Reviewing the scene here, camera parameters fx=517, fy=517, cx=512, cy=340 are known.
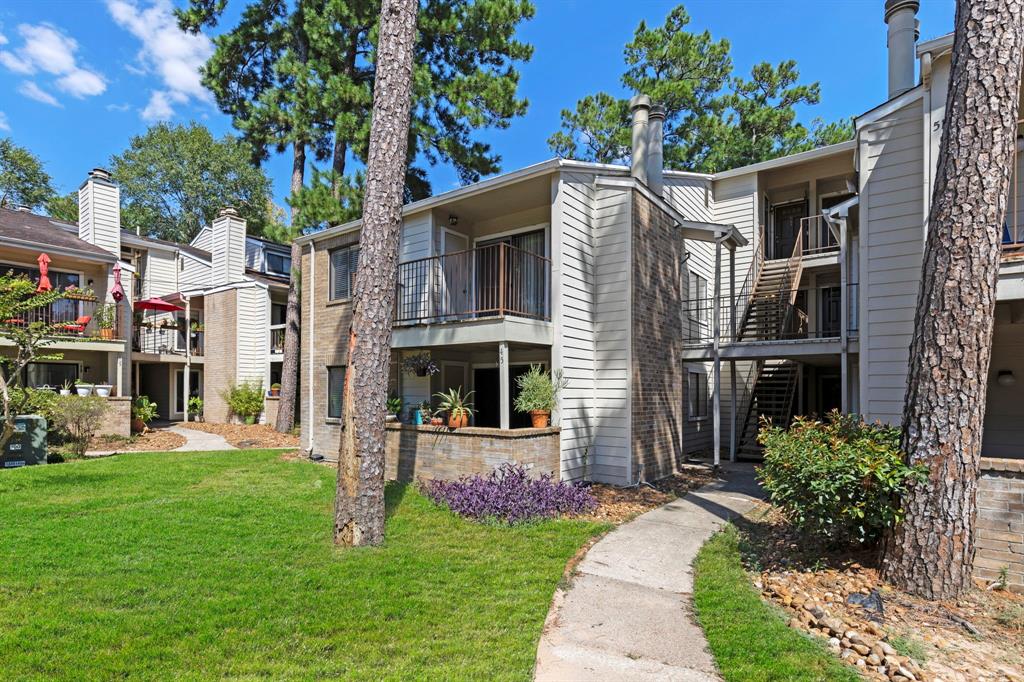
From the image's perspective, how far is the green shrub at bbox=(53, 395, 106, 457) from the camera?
481 inches

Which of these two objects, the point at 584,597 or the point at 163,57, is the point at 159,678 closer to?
the point at 584,597

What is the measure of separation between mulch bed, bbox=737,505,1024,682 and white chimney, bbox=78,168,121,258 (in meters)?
20.5

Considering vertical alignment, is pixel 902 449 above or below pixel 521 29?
below

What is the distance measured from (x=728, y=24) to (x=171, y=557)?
2694 cm

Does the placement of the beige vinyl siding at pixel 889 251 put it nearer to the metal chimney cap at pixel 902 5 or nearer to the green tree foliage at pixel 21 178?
the metal chimney cap at pixel 902 5

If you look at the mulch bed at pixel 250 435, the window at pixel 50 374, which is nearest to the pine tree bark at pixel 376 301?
the mulch bed at pixel 250 435

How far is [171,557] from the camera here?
5254 millimetres

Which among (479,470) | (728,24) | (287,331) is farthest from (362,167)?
(728,24)

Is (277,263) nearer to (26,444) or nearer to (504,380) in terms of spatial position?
(26,444)

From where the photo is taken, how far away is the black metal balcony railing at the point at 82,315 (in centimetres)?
1548

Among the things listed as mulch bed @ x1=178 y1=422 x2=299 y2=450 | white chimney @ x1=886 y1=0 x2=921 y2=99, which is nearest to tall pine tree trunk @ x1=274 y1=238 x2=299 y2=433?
mulch bed @ x1=178 y1=422 x2=299 y2=450

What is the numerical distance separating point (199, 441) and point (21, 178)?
28.6 meters

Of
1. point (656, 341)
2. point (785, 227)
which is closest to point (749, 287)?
point (785, 227)

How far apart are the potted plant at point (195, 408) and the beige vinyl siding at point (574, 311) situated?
18.1 m
